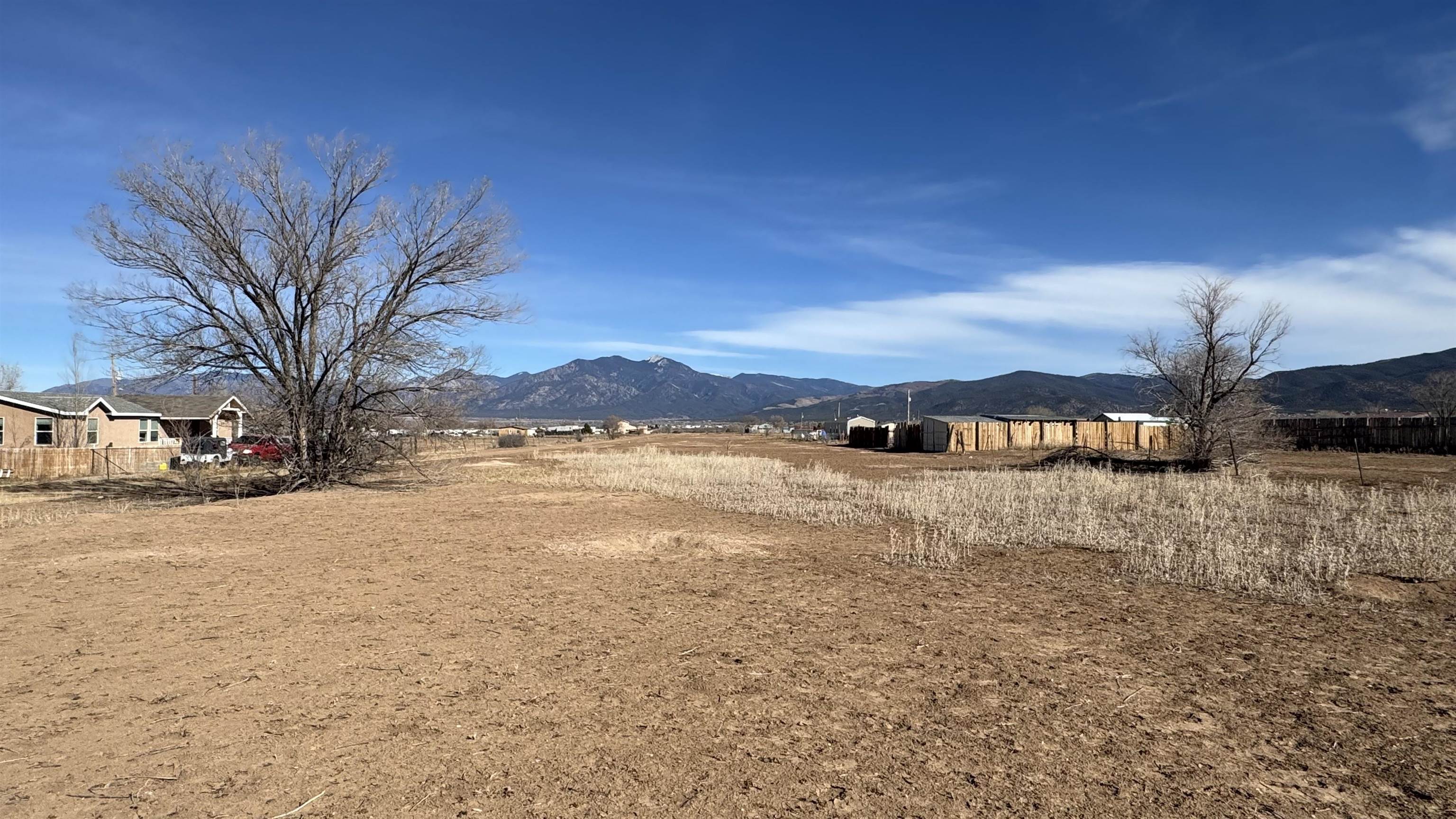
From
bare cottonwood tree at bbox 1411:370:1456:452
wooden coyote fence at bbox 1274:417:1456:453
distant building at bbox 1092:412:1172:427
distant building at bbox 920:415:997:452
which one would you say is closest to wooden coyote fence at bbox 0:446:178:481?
distant building at bbox 920:415:997:452

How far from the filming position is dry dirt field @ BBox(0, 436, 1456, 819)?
4086 millimetres

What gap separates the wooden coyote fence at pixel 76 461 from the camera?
106ft

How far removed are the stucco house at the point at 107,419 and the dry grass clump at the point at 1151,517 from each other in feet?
85.6

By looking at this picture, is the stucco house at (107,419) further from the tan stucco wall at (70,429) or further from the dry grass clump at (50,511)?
the dry grass clump at (50,511)

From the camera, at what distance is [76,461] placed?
3416 centimetres

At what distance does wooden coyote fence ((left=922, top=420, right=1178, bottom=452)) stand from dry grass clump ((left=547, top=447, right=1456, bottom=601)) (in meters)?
23.9

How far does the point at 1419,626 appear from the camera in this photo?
7.23 meters

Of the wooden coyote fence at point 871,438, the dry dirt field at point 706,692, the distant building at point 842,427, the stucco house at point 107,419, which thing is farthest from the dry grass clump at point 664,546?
the distant building at point 842,427

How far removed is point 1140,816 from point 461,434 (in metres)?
54.1

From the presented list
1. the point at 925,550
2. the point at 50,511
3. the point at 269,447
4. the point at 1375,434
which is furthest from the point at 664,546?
the point at 1375,434

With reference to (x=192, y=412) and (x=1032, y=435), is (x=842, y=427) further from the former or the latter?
(x=192, y=412)

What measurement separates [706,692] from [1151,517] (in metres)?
13.1

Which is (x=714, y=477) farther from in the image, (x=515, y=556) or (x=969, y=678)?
(x=969, y=678)

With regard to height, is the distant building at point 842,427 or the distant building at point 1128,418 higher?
the distant building at point 1128,418
